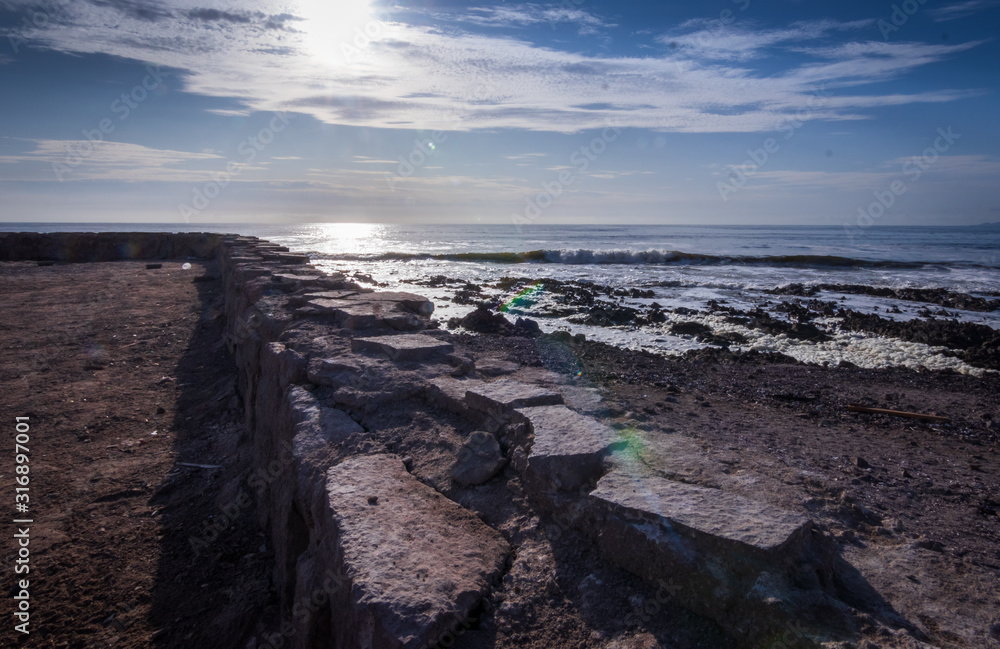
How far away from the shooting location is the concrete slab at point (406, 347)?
3.38 metres

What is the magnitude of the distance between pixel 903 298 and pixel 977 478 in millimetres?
12532

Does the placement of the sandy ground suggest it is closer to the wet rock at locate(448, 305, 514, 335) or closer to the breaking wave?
the wet rock at locate(448, 305, 514, 335)

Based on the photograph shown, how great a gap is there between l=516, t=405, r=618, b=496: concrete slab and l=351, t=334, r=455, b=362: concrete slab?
1.34 metres

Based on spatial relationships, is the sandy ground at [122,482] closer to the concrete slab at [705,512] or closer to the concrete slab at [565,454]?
the concrete slab at [565,454]

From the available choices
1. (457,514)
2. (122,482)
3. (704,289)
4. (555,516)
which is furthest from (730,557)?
(704,289)

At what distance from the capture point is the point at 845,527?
1.96m

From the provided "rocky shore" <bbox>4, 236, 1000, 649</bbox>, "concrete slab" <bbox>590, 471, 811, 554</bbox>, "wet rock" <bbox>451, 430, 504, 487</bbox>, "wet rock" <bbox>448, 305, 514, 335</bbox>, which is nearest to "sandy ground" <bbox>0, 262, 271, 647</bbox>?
"rocky shore" <bbox>4, 236, 1000, 649</bbox>

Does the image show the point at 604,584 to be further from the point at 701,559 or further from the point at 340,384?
the point at 340,384

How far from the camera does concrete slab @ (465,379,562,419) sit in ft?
7.93

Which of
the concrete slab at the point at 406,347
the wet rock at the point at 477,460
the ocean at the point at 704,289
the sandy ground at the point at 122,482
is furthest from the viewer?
the ocean at the point at 704,289

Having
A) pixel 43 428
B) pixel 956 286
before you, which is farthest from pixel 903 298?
pixel 43 428

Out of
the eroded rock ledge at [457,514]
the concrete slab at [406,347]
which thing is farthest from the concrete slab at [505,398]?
the concrete slab at [406,347]

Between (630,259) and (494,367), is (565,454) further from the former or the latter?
(630,259)

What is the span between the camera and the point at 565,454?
1915 mm
